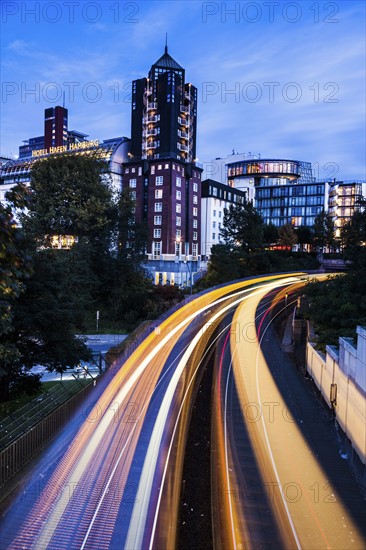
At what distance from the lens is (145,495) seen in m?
11.0

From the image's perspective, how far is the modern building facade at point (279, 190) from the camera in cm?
13125

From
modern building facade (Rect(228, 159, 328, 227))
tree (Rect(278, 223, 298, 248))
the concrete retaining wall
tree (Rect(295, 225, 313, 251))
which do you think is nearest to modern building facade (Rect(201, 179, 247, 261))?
tree (Rect(278, 223, 298, 248))

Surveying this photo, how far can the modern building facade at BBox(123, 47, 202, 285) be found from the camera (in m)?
73.1

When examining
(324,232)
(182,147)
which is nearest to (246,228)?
(182,147)

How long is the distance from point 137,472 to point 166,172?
67.2m

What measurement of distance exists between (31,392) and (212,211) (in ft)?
234

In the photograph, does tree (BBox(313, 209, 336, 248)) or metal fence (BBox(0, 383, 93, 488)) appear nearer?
metal fence (BBox(0, 383, 93, 488))

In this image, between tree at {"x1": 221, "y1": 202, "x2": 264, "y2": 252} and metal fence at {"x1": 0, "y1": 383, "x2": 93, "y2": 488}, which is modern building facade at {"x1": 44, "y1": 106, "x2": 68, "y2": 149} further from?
metal fence at {"x1": 0, "y1": 383, "x2": 93, "y2": 488}

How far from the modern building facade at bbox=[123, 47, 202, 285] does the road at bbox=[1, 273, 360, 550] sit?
49075mm

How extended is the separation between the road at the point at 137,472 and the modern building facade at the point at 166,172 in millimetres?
49075

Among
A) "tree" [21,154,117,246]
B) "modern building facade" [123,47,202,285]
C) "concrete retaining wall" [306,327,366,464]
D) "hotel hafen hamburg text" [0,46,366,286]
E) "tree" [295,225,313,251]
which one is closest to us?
"concrete retaining wall" [306,327,366,464]

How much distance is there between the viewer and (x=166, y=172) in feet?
246

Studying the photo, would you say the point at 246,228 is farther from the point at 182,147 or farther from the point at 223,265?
the point at 182,147

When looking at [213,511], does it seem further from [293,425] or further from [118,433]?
[293,425]
